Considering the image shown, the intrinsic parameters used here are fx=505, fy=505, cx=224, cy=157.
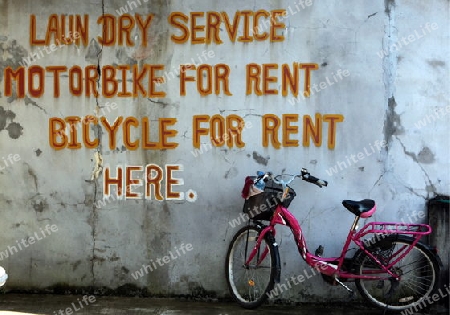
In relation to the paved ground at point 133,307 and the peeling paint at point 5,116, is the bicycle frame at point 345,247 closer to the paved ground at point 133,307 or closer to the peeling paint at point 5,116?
the paved ground at point 133,307

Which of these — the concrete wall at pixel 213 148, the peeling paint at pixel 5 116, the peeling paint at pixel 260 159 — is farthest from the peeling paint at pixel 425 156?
the peeling paint at pixel 5 116

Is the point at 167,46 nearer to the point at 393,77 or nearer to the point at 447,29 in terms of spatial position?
the point at 393,77

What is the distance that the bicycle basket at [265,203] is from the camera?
482 centimetres

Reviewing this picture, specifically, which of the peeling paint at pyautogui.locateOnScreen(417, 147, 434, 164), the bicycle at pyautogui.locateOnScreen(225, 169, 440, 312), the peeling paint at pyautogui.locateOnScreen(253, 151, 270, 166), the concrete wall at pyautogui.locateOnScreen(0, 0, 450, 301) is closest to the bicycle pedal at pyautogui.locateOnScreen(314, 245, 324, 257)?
the bicycle at pyautogui.locateOnScreen(225, 169, 440, 312)

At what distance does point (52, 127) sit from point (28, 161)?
0.45 m

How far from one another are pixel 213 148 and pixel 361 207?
1603mm

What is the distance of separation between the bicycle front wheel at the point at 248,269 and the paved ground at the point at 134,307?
0.15 m

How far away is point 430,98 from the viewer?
201 inches

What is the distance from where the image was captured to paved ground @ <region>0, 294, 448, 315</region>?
4957 mm

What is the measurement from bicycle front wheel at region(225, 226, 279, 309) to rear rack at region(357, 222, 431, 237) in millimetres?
930

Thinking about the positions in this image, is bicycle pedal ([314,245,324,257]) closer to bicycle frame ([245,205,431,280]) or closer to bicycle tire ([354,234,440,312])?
bicycle frame ([245,205,431,280])

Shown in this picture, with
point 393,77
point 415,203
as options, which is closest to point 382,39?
point 393,77

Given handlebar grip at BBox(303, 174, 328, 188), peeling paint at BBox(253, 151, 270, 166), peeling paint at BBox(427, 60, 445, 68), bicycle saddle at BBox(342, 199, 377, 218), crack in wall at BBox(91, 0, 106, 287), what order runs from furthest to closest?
crack in wall at BBox(91, 0, 106, 287) < peeling paint at BBox(253, 151, 270, 166) < peeling paint at BBox(427, 60, 445, 68) < handlebar grip at BBox(303, 174, 328, 188) < bicycle saddle at BBox(342, 199, 377, 218)

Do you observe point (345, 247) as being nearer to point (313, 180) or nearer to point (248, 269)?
point (313, 180)
